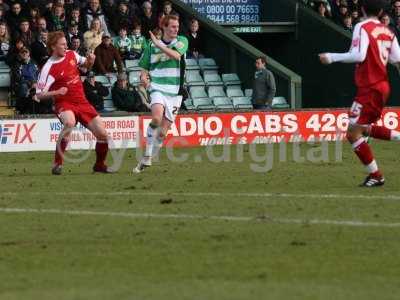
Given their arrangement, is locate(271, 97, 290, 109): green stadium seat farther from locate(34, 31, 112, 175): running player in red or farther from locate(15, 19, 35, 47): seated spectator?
locate(34, 31, 112, 175): running player in red

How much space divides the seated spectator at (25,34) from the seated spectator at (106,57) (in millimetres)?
Answer: 1512

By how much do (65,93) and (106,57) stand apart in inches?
447

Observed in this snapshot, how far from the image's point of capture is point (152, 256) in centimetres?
976

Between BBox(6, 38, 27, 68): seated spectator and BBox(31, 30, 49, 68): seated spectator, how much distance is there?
0.27 m

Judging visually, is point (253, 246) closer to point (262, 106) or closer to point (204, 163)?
point (204, 163)

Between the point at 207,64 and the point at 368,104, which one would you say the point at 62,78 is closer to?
the point at 368,104

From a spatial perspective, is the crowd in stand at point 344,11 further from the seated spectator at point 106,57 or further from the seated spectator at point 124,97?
the seated spectator at point 124,97

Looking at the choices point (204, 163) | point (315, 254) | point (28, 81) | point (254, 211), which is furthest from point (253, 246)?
point (28, 81)

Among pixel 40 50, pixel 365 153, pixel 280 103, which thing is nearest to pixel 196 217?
pixel 365 153

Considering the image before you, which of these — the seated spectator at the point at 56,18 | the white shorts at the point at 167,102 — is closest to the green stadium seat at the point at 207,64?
the seated spectator at the point at 56,18

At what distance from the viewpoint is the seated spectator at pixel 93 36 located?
2878cm

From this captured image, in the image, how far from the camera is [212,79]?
3253cm

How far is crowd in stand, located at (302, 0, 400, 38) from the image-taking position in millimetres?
35125

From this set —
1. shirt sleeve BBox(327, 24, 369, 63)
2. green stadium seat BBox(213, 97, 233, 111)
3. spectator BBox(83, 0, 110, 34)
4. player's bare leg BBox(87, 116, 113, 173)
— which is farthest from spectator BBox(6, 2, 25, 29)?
shirt sleeve BBox(327, 24, 369, 63)
